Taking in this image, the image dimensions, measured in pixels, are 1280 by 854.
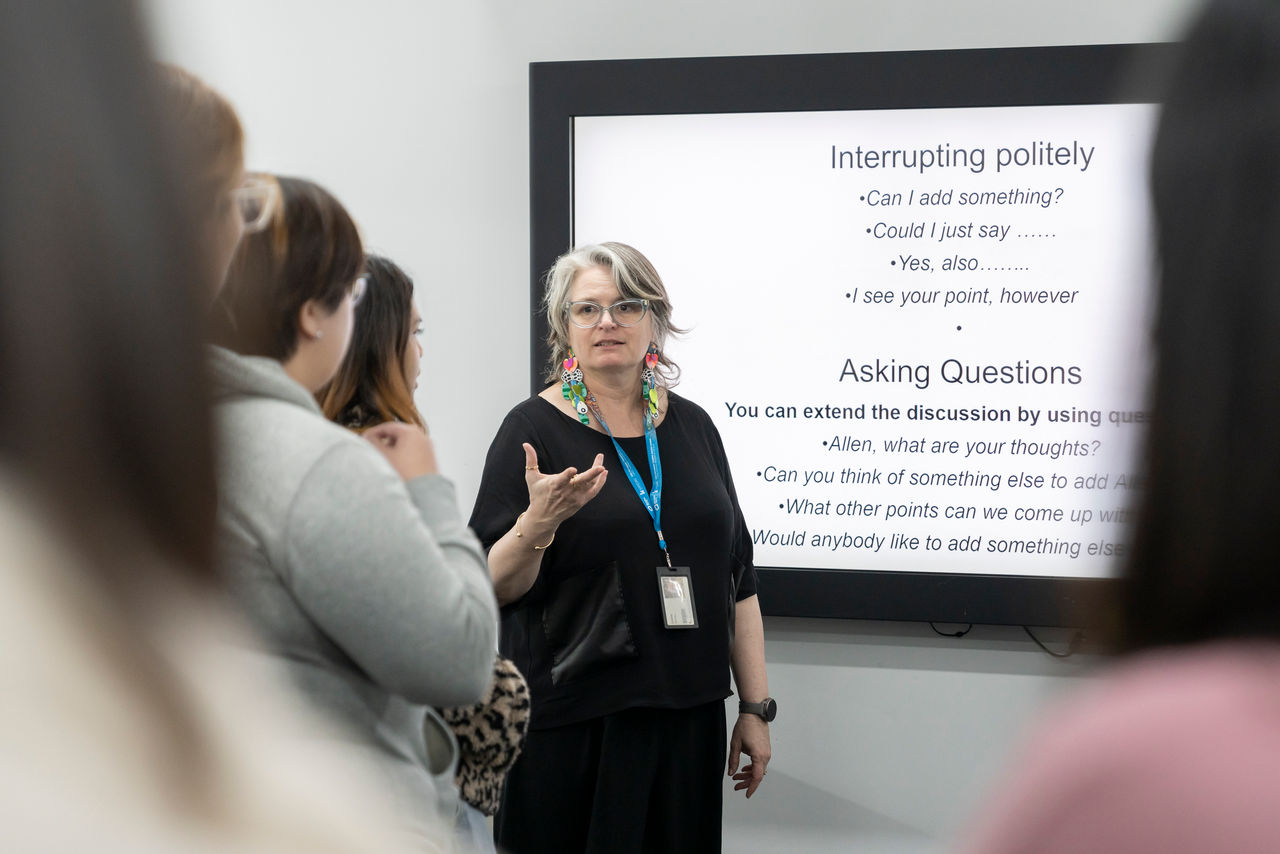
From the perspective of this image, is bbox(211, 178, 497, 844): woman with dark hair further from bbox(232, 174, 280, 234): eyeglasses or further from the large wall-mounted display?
the large wall-mounted display

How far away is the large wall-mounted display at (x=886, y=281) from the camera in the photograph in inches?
106

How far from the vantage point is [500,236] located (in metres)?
3.01

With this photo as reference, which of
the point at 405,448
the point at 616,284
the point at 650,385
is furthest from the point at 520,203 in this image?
the point at 405,448

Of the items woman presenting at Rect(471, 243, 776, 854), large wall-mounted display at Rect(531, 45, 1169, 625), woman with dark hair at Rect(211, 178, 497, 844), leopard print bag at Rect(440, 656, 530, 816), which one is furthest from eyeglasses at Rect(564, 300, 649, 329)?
woman with dark hair at Rect(211, 178, 497, 844)

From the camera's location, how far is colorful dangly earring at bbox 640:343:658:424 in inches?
97.0

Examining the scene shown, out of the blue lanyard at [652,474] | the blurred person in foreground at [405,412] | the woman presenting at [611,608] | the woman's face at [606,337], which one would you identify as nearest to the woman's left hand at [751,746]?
the woman presenting at [611,608]

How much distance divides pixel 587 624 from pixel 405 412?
37.7 inches

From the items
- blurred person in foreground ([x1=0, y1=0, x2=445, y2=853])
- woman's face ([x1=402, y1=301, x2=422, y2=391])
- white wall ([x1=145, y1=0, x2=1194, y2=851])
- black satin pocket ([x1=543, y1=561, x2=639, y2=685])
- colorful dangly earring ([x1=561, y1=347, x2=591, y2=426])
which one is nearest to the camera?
blurred person in foreground ([x1=0, y1=0, x2=445, y2=853])

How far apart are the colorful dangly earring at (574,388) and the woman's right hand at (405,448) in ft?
3.80

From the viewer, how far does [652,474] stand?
234cm

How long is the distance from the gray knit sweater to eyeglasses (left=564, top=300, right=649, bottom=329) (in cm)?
145

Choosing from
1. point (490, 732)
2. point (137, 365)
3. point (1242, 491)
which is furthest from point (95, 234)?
point (490, 732)

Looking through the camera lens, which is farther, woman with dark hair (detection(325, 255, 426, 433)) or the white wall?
the white wall

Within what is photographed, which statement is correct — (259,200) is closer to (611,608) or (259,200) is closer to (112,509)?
(112,509)
